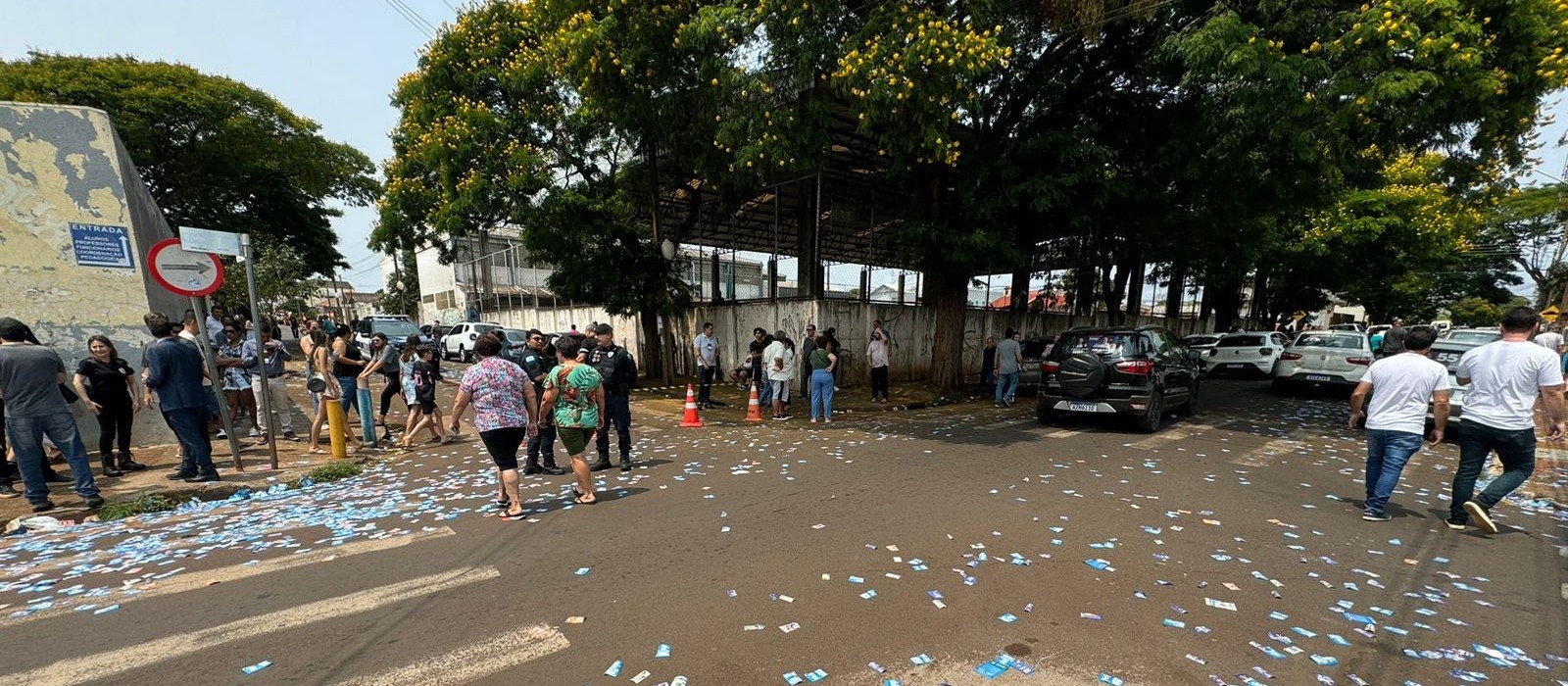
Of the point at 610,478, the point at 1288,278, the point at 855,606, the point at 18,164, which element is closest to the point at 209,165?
the point at 18,164

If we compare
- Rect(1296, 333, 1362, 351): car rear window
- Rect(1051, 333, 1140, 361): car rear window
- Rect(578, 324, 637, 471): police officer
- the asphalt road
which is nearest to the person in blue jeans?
Rect(1051, 333, 1140, 361): car rear window

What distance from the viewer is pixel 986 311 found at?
19734mm

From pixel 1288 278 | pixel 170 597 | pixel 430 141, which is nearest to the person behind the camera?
pixel 170 597

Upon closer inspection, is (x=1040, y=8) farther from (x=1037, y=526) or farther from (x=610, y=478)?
(x=610, y=478)

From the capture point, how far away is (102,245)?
789 cm

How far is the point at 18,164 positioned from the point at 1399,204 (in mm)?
35628

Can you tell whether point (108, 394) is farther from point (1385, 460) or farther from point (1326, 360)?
point (1326, 360)

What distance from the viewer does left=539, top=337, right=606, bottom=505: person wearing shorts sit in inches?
227

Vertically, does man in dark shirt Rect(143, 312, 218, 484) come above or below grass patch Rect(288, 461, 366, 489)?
above

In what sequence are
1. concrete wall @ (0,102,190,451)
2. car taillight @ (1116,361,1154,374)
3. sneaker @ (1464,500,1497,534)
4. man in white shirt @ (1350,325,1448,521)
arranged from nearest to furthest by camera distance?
sneaker @ (1464,500,1497,534) < man in white shirt @ (1350,325,1448,521) < concrete wall @ (0,102,190,451) < car taillight @ (1116,361,1154,374)

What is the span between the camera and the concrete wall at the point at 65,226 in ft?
24.5

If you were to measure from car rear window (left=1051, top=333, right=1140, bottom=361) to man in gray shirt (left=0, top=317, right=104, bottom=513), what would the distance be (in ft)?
39.0

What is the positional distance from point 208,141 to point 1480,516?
105 ft

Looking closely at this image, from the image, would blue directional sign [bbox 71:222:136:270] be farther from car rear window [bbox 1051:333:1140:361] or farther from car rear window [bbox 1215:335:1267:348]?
car rear window [bbox 1215:335:1267:348]
